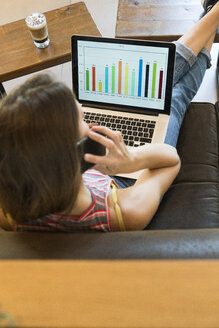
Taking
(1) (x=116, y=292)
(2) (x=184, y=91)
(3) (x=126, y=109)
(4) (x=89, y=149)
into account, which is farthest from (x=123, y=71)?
(1) (x=116, y=292)

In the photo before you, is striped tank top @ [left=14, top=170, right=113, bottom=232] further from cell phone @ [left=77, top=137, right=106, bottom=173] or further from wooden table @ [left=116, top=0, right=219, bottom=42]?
wooden table @ [left=116, top=0, right=219, bottom=42]

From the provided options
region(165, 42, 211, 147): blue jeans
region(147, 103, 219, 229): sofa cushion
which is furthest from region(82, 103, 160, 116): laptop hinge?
region(147, 103, 219, 229): sofa cushion

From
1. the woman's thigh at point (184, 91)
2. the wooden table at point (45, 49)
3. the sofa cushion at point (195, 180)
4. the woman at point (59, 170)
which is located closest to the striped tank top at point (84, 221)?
the woman at point (59, 170)

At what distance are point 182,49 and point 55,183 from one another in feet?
3.18

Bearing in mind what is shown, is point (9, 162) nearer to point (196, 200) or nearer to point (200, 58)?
point (196, 200)

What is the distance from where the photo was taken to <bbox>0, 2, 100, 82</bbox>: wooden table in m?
1.49

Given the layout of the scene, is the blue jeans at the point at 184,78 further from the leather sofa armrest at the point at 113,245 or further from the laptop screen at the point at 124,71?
the leather sofa armrest at the point at 113,245

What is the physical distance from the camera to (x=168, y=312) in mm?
420

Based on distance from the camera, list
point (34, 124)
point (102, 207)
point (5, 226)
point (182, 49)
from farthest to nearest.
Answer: point (182, 49)
point (5, 226)
point (102, 207)
point (34, 124)

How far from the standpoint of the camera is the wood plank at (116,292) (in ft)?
1.32

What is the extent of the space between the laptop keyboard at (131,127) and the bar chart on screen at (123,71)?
0.08 metres

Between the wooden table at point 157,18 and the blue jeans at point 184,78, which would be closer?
the blue jeans at point 184,78

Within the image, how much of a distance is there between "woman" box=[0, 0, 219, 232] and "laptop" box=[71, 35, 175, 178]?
0.73 feet

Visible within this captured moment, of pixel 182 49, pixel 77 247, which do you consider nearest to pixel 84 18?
pixel 182 49
